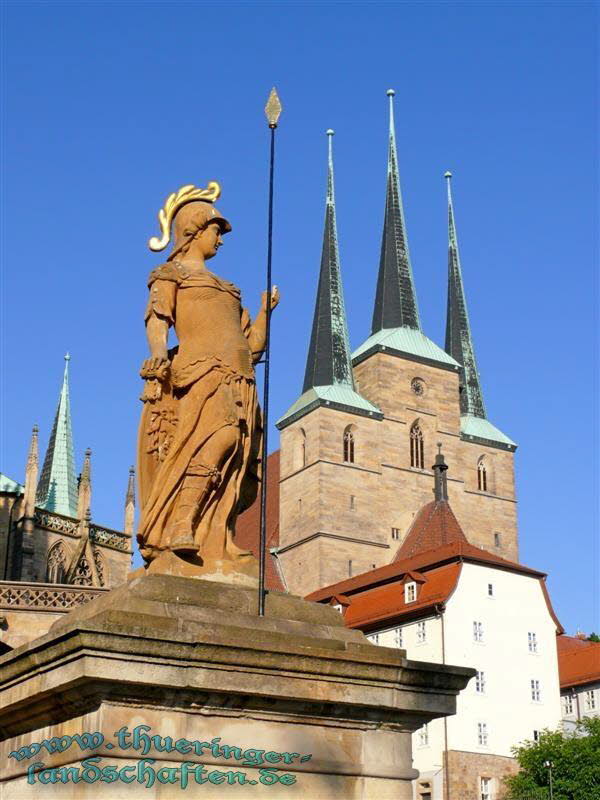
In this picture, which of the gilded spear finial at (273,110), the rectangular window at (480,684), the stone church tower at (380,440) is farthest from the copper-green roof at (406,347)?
the gilded spear finial at (273,110)

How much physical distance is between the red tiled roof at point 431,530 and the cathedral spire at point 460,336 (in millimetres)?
10985

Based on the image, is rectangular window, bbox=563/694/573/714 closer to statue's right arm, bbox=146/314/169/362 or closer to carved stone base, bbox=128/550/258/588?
carved stone base, bbox=128/550/258/588

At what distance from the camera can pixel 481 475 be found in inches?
3157

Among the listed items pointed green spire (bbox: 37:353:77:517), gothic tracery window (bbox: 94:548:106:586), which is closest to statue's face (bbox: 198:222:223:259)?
gothic tracery window (bbox: 94:548:106:586)

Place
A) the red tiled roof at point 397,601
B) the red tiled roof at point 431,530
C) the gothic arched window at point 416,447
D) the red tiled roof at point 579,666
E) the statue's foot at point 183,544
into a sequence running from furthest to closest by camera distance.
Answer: the gothic arched window at point 416,447 → the red tiled roof at point 431,530 → the red tiled roof at point 579,666 → the red tiled roof at point 397,601 → the statue's foot at point 183,544

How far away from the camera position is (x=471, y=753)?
45.4 meters

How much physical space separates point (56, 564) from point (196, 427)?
146 feet

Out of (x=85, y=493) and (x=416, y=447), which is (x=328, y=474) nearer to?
(x=416, y=447)

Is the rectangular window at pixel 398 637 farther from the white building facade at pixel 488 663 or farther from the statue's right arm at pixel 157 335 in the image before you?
the statue's right arm at pixel 157 335

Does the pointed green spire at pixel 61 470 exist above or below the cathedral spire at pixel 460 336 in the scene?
below

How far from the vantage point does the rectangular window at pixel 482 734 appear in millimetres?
46000

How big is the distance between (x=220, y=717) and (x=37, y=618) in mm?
28514

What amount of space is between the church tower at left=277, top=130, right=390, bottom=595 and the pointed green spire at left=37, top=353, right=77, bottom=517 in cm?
1669

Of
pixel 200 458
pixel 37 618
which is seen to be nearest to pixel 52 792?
pixel 200 458
